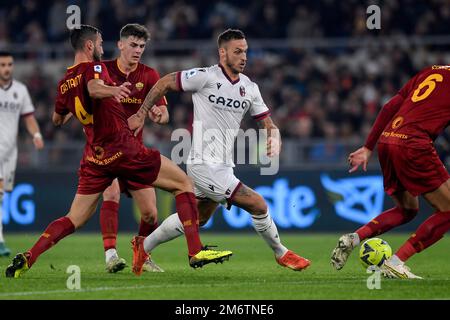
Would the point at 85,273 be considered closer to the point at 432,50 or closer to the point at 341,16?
the point at 432,50

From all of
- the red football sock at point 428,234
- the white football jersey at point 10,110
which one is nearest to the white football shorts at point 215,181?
the red football sock at point 428,234

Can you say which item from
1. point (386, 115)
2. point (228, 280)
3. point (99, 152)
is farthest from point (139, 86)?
point (386, 115)

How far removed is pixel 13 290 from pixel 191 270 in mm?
2573

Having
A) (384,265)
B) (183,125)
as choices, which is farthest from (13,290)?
(183,125)

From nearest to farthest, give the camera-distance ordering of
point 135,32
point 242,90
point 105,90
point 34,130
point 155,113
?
point 105,90, point 155,113, point 242,90, point 135,32, point 34,130

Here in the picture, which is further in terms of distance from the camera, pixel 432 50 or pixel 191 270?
pixel 432 50

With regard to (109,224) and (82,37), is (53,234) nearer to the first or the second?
(109,224)

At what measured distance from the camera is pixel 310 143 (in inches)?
670

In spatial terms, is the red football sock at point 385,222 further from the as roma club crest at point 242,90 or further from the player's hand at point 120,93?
the player's hand at point 120,93

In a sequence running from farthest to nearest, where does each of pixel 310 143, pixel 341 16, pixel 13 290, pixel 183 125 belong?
pixel 341 16
pixel 183 125
pixel 310 143
pixel 13 290

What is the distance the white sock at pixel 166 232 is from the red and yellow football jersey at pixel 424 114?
6.77ft

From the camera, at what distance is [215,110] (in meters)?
9.12

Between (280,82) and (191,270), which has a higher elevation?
(280,82)

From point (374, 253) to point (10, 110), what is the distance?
6206 mm
